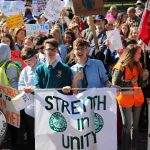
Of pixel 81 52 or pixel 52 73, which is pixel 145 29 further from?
pixel 52 73

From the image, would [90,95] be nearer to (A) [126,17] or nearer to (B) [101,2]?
(B) [101,2]

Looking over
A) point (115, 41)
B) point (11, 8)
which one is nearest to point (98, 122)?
point (115, 41)

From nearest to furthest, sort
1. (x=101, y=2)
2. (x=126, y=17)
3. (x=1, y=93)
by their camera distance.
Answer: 1. (x=1, y=93)
2. (x=101, y=2)
3. (x=126, y=17)

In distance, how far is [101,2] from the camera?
9594mm

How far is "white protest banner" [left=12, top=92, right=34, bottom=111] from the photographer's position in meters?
7.35

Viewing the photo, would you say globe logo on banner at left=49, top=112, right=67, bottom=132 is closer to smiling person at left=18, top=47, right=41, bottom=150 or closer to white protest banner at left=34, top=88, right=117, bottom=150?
white protest banner at left=34, top=88, right=117, bottom=150

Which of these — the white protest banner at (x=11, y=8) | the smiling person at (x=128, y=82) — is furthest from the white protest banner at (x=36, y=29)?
the smiling person at (x=128, y=82)

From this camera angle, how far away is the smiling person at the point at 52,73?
738cm

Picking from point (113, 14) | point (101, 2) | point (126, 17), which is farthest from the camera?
point (113, 14)

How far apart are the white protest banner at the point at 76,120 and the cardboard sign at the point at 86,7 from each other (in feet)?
8.96

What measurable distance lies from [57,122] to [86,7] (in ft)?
9.97

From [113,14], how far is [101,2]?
261 inches

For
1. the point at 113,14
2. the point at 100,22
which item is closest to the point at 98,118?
the point at 100,22

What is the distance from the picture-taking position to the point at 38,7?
16.7 metres
